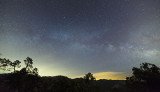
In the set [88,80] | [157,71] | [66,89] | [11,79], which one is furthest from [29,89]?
[157,71]

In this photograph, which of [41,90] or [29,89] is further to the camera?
[41,90]

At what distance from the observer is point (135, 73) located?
148 feet

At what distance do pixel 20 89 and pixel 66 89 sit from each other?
22.0m

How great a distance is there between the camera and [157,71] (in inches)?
1702

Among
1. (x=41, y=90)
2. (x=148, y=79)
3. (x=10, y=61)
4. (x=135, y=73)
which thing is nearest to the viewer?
(x=148, y=79)

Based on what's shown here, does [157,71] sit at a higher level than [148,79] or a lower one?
higher

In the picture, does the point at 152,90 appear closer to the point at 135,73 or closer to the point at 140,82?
the point at 140,82

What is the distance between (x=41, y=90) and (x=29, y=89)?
1142 cm

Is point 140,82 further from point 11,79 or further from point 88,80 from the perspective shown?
point 11,79

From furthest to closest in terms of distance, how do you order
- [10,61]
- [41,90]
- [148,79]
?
1. [41,90]
2. [10,61]
3. [148,79]

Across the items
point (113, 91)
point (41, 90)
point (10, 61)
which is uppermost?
point (10, 61)

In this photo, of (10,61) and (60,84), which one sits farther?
(10,61)

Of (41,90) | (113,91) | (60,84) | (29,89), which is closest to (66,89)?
(60,84)

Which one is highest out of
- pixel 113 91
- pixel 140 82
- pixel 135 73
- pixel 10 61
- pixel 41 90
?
pixel 10 61
